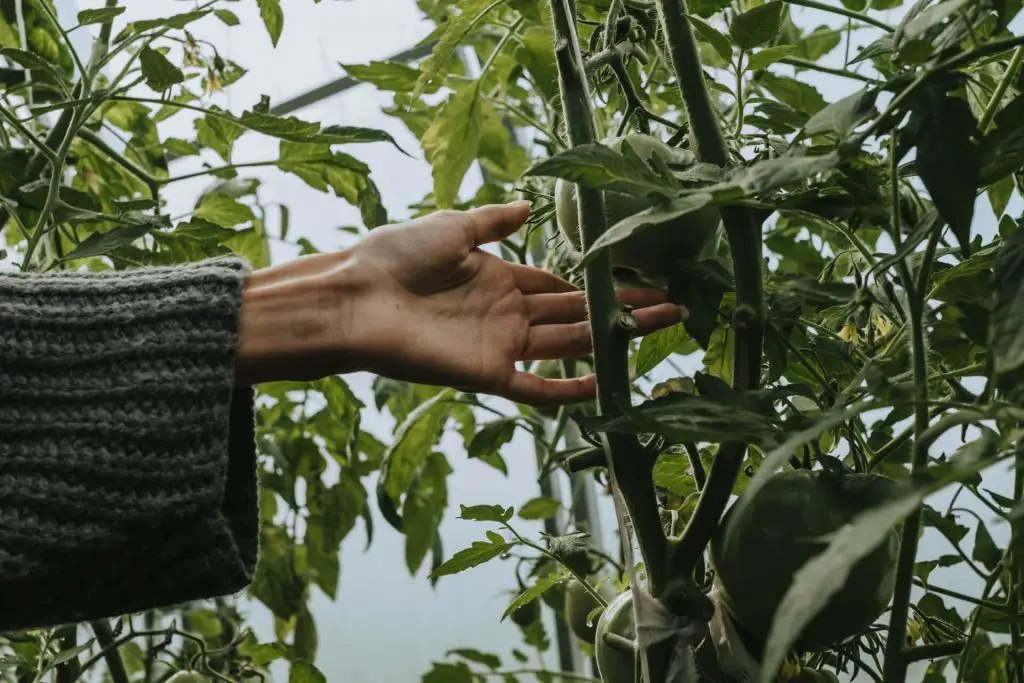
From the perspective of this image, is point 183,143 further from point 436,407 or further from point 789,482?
point 789,482

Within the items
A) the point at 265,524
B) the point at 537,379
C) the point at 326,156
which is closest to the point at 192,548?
the point at 537,379

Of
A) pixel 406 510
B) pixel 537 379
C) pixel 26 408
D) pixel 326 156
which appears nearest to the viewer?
pixel 26 408

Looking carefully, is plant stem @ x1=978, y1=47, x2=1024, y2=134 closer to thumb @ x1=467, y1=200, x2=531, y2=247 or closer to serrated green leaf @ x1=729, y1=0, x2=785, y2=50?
serrated green leaf @ x1=729, y1=0, x2=785, y2=50

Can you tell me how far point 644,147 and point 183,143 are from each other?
92 centimetres

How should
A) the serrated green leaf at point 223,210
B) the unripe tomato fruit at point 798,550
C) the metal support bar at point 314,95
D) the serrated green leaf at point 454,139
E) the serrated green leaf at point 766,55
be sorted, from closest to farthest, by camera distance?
the unripe tomato fruit at point 798,550
the serrated green leaf at point 766,55
the serrated green leaf at point 454,139
the serrated green leaf at point 223,210
the metal support bar at point 314,95

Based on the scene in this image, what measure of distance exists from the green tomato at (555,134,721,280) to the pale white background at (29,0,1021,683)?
2.03m

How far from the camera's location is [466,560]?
0.85 metres

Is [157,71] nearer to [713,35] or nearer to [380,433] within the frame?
[713,35]

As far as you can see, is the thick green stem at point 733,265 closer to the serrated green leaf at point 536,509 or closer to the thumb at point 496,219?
the thumb at point 496,219

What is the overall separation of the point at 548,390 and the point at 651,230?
0.19 m

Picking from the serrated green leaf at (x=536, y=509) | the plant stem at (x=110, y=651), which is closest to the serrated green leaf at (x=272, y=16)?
the plant stem at (x=110, y=651)

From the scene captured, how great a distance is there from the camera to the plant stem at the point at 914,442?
22.0 inches

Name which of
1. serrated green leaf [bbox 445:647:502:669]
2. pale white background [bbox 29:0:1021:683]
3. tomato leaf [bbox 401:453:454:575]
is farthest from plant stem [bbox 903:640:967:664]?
pale white background [bbox 29:0:1021:683]

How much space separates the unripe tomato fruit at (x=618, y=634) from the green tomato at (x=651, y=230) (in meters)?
0.26
